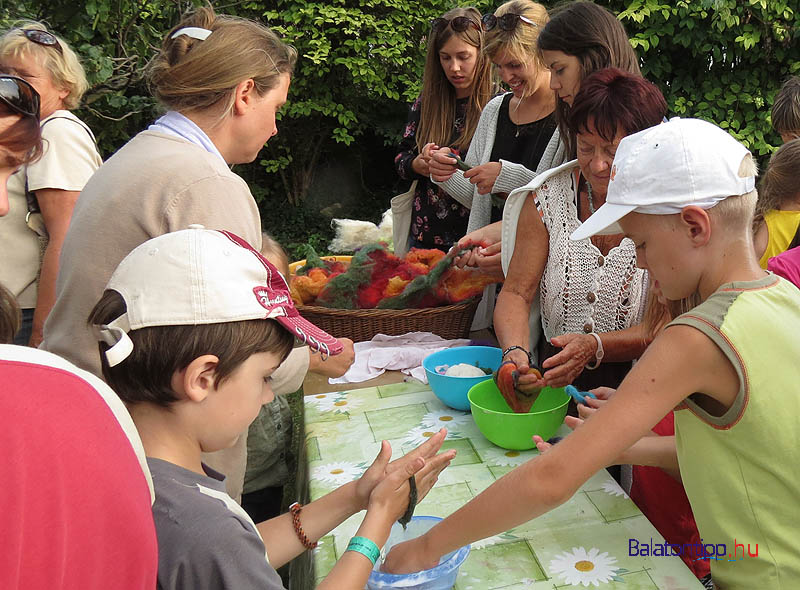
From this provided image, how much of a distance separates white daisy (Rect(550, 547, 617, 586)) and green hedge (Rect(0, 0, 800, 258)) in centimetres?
439

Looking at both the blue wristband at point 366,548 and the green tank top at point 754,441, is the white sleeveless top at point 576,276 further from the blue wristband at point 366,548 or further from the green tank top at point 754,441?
the blue wristband at point 366,548

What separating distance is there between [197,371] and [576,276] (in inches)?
56.9

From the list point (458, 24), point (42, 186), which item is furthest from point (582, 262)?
point (42, 186)

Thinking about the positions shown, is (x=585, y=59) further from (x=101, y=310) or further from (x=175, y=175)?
(x=101, y=310)

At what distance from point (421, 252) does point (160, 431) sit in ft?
6.67

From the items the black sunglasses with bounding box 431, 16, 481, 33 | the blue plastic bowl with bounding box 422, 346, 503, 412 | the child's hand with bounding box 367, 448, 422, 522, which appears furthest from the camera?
the black sunglasses with bounding box 431, 16, 481, 33

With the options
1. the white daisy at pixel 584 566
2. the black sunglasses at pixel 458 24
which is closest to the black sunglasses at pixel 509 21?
the black sunglasses at pixel 458 24

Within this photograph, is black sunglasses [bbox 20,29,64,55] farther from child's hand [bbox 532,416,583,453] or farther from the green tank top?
the green tank top

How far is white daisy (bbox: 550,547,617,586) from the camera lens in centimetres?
131

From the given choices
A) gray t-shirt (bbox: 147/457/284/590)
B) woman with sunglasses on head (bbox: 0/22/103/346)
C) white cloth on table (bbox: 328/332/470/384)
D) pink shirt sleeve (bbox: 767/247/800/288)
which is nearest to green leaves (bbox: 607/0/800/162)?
pink shirt sleeve (bbox: 767/247/800/288)

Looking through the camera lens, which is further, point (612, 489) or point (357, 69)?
point (357, 69)

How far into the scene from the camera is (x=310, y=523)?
147cm

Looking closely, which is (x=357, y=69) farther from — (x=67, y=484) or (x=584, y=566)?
(x=67, y=484)

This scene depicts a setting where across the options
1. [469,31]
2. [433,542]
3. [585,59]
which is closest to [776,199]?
[585,59]
